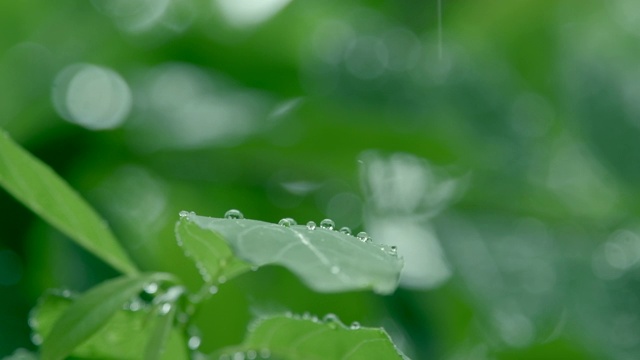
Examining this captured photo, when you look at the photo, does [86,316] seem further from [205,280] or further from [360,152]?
[360,152]

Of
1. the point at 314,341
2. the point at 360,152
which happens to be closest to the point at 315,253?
the point at 314,341

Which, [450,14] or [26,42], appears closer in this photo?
[26,42]

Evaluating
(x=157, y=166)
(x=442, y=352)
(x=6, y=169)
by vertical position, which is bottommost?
(x=442, y=352)

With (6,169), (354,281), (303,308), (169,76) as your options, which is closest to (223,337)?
(303,308)

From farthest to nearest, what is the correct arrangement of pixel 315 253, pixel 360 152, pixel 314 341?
1. pixel 360 152
2. pixel 314 341
3. pixel 315 253

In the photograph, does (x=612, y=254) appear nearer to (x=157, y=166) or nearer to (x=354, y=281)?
(x=157, y=166)

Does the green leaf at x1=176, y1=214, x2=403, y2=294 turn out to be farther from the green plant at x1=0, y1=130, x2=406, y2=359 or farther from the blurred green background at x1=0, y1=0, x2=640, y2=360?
the blurred green background at x1=0, y1=0, x2=640, y2=360
